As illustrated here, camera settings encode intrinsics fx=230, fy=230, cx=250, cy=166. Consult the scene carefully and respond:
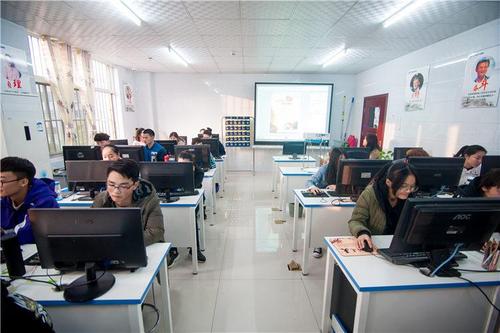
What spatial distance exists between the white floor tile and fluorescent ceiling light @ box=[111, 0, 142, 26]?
3128mm

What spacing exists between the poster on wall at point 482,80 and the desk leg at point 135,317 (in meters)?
4.17

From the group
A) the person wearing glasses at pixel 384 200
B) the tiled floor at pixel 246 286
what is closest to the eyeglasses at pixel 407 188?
the person wearing glasses at pixel 384 200

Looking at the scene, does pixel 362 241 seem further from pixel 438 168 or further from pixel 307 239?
pixel 438 168

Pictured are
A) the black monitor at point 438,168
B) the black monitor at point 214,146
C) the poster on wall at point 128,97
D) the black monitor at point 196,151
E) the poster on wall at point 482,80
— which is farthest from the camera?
the poster on wall at point 128,97

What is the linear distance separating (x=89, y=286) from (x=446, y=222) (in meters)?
1.78

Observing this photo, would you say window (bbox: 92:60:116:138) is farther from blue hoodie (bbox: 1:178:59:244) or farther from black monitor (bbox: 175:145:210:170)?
blue hoodie (bbox: 1:178:59:244)

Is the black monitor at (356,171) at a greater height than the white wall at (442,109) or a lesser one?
lesser

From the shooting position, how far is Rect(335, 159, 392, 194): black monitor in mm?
2150

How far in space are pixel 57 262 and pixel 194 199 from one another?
1367 mm

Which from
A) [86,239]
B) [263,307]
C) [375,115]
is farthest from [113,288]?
[375,115]

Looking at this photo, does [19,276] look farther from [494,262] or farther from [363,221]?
[494,262]

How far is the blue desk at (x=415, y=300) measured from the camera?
118cm

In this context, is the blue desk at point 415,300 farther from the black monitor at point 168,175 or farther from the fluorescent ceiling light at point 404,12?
the fluorescent ceiling light at point 404,12

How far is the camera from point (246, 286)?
7.36 ft
